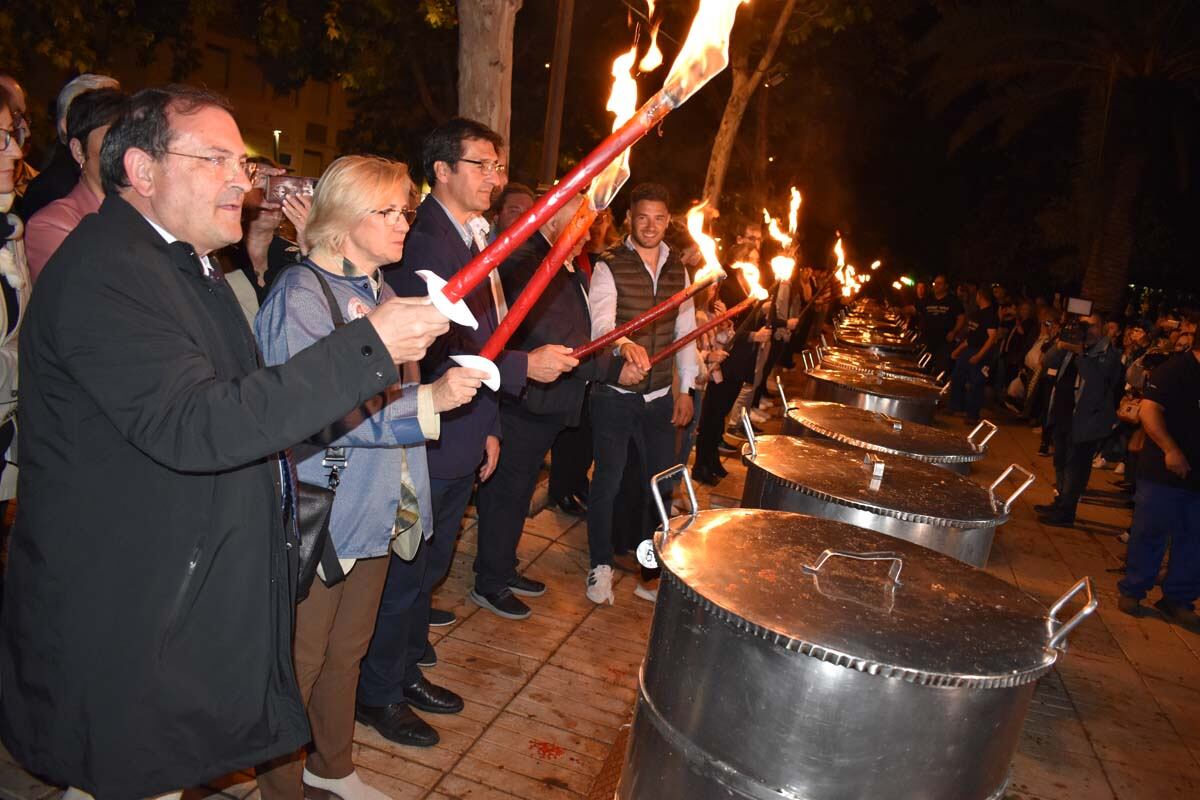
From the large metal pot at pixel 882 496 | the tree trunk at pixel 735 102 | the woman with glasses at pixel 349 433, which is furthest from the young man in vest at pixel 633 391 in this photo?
the tree trunk at pixel 735 102

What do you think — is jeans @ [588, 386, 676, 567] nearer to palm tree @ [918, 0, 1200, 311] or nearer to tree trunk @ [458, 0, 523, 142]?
tree trunk @ [458, 0, 523, 142]

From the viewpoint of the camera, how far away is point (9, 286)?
3.66 m

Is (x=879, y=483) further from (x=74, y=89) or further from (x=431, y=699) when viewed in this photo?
(x=74, y=89)

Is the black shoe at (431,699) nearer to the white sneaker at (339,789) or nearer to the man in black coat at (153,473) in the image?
the white sneaker at (339,789)

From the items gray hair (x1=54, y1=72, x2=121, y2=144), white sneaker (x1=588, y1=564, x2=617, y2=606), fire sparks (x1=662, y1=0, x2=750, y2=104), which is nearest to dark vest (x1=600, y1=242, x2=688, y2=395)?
white sneaker (x1=588, y1=564, x2=617, y2=606)

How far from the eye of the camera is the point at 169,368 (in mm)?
1982

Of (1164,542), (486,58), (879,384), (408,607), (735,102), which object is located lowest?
(1164,542)

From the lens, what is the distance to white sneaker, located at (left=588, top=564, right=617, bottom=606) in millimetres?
5695

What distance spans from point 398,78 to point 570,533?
18783 mm

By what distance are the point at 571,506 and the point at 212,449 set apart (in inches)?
219

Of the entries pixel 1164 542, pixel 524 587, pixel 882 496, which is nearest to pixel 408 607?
pixel 524 587

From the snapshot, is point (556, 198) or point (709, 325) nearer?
point (556, 198)

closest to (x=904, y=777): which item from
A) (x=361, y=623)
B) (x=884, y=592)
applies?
(x=884, y=592)

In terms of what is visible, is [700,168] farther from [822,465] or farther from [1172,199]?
[822,465]
